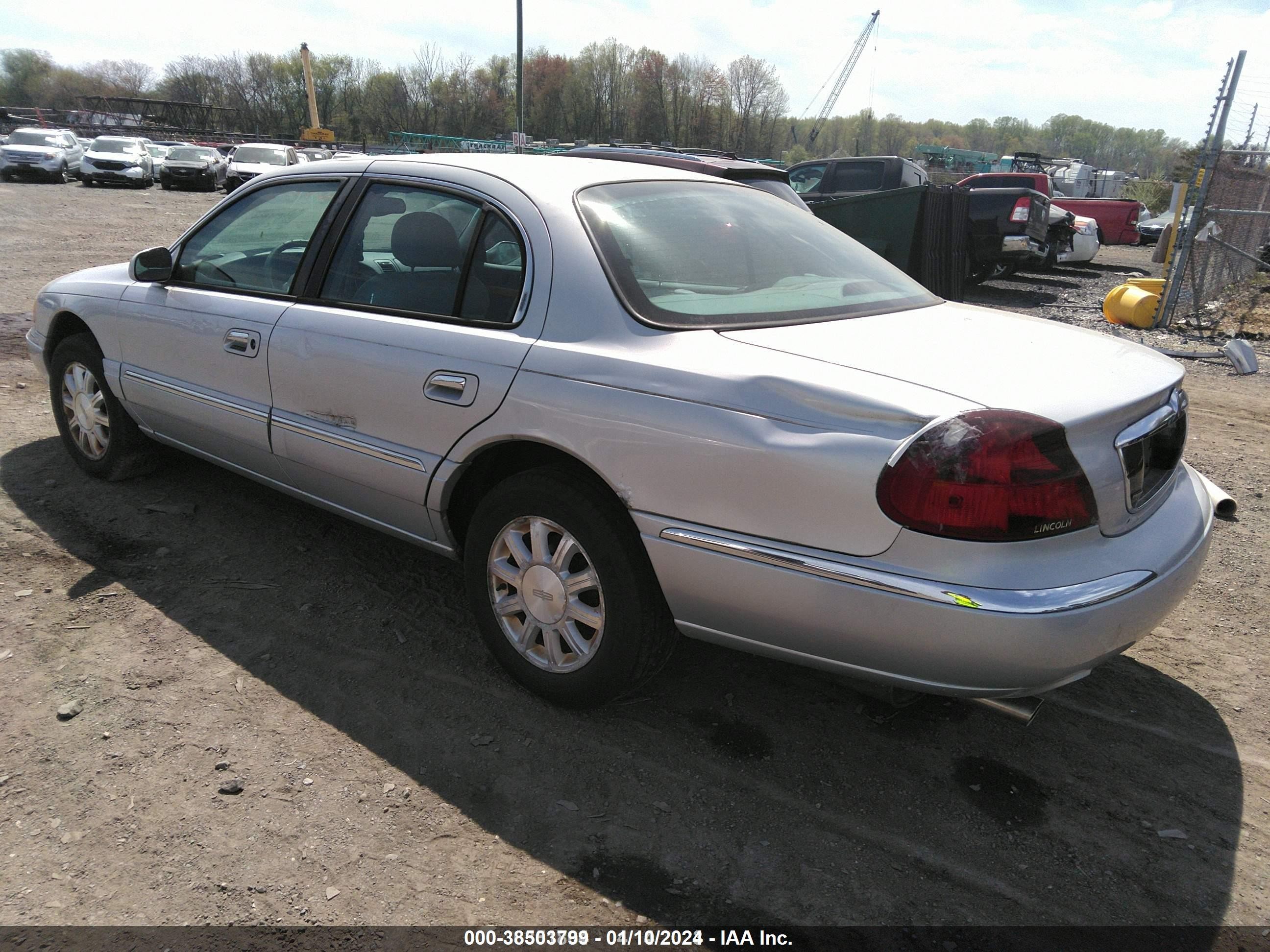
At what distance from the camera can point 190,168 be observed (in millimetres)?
29219

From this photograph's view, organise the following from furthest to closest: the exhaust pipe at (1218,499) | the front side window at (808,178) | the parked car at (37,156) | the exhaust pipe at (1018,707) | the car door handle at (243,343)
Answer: the parked car at (37,156), the front side window at (808,178), the car door handle at (243,343), the exhaust pipe at (1218,499), the exhaust pipe at (1018,707)

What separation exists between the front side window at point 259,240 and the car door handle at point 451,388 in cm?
105

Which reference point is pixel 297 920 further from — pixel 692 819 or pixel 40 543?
pixel 40 543

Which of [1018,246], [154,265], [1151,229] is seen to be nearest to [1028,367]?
[154,265]

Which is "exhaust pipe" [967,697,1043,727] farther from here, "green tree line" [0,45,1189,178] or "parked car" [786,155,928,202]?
"green tree line" [0,45,1189,178]

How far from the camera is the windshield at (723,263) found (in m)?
2.64

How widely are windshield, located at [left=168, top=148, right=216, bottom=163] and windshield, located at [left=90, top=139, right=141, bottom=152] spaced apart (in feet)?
4.89

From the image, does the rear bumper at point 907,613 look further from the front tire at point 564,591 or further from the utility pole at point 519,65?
the utility pole at point 519,65

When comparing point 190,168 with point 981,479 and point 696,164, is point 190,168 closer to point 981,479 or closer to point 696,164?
point 696,164

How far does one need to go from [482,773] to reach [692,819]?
2.06 ft

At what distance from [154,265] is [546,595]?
2.62 meters

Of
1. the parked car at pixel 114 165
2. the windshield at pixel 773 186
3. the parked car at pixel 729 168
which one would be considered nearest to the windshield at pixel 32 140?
the parked car at pixel 114 165

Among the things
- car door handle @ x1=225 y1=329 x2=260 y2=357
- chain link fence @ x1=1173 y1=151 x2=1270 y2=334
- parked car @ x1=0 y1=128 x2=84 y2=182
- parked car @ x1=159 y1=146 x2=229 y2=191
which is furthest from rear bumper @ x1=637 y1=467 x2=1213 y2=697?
parked car @ x1=0 y1=128 x2=84 y2=182

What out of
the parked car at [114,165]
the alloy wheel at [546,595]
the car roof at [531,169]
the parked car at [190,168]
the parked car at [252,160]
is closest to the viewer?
the alloy wheel at [546,595]
